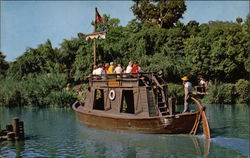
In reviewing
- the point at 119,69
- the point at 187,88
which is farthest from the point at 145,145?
the point at 119,69

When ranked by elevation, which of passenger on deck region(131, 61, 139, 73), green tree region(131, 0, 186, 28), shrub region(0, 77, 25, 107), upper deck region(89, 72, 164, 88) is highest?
green tree region(131, 0, 186, 28)

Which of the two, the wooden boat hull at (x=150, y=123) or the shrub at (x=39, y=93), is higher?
the shrub at (x=39, y=93)

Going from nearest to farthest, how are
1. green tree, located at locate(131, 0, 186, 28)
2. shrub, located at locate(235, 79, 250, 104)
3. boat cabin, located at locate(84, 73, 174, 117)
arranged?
1. boat cabin, located at locate(84, 73, 174, 117)
2. shrub, located at locate(235, 79, 250, 104)
3. green tree, located at locate(131, 0, 186, 28)

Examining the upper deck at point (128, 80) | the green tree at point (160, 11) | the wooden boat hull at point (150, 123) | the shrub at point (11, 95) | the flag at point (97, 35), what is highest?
the green tree at point (160, 11)

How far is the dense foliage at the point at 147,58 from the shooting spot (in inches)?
1219

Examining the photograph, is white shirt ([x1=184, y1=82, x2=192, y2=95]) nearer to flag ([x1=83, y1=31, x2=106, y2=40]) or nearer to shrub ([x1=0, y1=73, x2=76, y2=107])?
flag ([x1=83, y1=31, x2=106, y2=40])

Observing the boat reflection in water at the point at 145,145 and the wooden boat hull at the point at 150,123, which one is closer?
the boat reflection in water at the point at 145,145

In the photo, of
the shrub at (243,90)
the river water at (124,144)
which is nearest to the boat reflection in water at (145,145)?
the river water at (124,144)

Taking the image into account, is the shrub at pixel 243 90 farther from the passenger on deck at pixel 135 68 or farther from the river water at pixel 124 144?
the passenger on deck at pixel 135 68

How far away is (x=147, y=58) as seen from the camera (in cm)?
3484

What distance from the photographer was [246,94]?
29938 mm

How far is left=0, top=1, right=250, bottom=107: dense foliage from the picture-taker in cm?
3097

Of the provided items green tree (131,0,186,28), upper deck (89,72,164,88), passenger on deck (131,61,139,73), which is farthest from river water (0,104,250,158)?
green tree (131,0,186,28)

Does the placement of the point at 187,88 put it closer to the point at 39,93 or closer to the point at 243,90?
the point at 243,90
